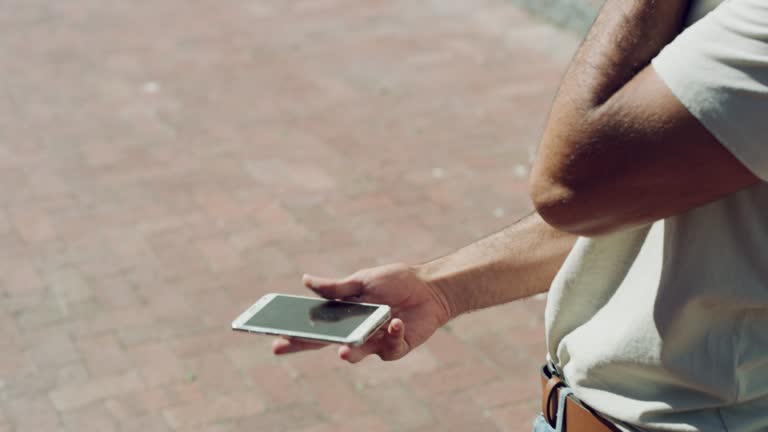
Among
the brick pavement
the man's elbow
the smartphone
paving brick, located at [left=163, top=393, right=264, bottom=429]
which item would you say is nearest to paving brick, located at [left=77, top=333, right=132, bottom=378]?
the brick pavement

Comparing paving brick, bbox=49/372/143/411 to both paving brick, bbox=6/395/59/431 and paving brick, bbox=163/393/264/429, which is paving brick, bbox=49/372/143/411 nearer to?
paving brick, bbox=6/395/59/431

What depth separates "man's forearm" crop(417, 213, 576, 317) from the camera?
1.92 metres

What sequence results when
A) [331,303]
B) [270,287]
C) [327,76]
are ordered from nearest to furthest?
[331,303] < [270,287] < [327,76]

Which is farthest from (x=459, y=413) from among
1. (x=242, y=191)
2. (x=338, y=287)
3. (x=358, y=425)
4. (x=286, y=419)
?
(x=338, y=287)

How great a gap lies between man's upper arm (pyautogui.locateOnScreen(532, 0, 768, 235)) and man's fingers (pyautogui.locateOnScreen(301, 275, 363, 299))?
0.56 m

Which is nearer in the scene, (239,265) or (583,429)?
(583,429)

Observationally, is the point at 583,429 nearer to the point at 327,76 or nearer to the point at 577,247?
the point at 577,247

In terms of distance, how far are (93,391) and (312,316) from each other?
2380 mm

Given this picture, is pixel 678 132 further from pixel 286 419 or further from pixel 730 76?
pixel 286 419

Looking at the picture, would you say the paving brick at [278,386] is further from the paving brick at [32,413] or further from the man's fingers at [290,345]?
the man's fingers at [290,345]

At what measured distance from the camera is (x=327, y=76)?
6828 mm

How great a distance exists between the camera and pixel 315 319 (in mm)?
1856

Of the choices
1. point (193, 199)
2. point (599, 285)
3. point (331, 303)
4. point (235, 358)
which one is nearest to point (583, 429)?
point (599, 285)

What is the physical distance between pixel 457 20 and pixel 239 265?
3.44 meters
